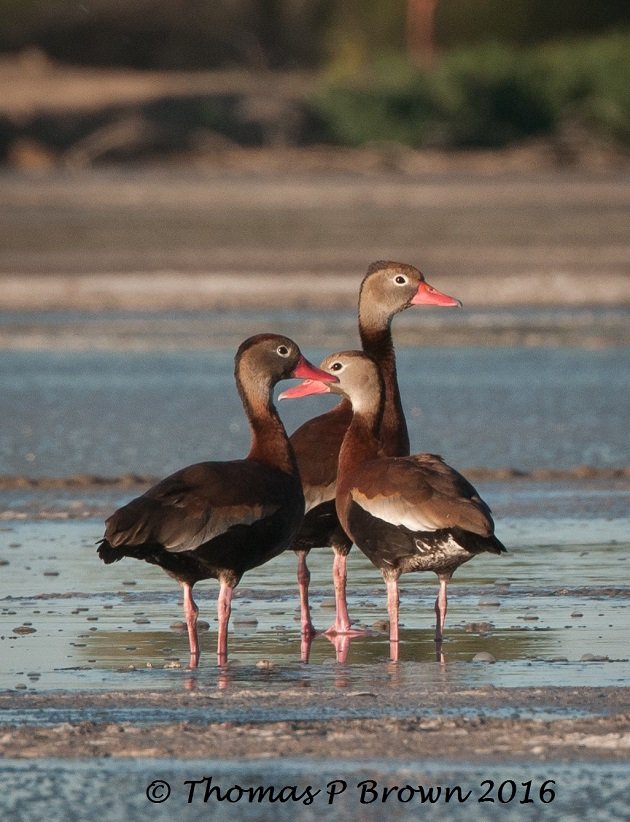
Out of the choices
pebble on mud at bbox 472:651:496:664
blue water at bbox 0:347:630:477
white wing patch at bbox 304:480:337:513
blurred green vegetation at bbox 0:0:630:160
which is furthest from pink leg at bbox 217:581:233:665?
blurred green vegetation at bbox 0:0:630:160

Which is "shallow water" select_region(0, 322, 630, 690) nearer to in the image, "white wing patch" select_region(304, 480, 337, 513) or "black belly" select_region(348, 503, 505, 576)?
"black belly" select_region(348, 503, 505, 576)

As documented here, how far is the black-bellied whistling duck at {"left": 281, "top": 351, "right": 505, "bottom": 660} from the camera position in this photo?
26.3ft

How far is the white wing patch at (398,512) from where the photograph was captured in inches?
319

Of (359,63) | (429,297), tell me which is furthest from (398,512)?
(359,63)

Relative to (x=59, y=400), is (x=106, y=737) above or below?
above

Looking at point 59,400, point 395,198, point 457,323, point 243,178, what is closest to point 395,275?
point 59,400

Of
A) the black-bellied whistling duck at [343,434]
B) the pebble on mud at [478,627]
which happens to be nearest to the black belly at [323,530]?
the black-bellied whistling duck at [343,434]

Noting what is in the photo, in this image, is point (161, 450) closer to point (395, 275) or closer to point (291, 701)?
point (395, 275)

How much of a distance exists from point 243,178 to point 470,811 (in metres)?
34.7

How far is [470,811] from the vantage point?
593cm

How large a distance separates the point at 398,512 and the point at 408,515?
0.22 ft

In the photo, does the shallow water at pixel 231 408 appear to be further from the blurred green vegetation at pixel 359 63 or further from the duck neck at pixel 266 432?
the blurred green vegetation at pixel 359 63

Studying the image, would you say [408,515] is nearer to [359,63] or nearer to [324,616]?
[324,616]

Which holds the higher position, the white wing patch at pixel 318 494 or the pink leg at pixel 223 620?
the white wing patch at pixel 318 494
